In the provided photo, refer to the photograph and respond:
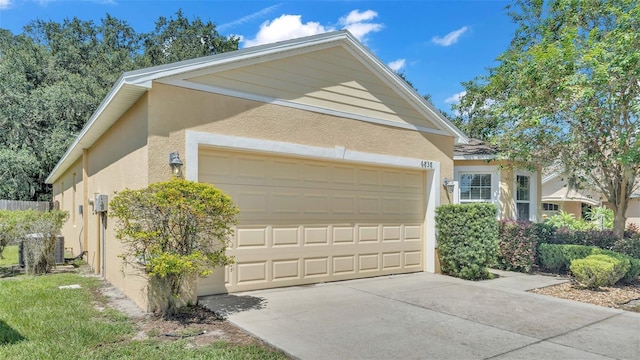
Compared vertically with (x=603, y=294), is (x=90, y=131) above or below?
above

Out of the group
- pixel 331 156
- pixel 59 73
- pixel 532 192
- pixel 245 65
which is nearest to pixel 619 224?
pixel 532 192

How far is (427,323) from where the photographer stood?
17.6 feet

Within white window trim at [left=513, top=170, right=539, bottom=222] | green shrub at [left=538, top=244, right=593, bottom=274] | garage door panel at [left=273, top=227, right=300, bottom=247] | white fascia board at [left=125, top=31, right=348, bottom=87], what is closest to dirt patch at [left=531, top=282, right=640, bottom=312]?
green shrub at [left=538, top=244, right=593, bottom=274]

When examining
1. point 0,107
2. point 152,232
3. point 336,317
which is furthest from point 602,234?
point 0,107

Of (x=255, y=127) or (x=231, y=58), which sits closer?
(x=231, y=58)

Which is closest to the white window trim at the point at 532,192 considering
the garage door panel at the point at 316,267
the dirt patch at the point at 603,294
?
the dirt patch at the point at 603,294

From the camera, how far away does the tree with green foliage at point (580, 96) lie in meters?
8.25

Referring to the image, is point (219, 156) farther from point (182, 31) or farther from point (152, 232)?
point (182, 31)

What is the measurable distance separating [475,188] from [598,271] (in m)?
4.64

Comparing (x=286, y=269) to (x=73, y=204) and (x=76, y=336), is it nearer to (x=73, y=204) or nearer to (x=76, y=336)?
(x=76, y=336)

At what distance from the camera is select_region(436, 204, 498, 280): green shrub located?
8562 mm

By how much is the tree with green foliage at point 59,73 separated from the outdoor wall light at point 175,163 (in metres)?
17.2

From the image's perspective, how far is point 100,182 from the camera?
9125 millimetres

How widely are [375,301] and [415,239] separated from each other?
10.7ft
